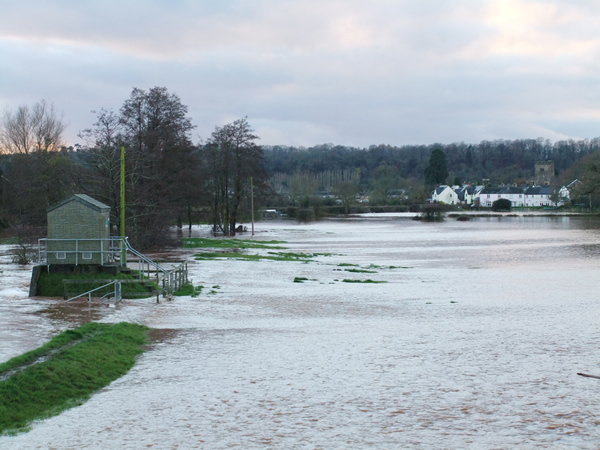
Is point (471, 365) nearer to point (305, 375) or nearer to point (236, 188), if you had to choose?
point (305, 375)

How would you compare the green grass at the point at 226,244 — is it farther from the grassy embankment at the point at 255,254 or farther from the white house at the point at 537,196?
the white house at the point at 537,196

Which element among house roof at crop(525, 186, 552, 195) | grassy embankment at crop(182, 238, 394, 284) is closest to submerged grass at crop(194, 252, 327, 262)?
grassy embankment at crop(182, 238, 394, 284)

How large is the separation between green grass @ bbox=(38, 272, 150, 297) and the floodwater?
4.18 ft

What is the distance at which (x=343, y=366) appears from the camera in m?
16.9

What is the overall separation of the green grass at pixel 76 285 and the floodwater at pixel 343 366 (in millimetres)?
1273

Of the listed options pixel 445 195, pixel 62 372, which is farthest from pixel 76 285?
pixel 445 195

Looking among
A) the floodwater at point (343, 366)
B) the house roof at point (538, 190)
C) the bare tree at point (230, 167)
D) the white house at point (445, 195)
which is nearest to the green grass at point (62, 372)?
the floodwater at point (343, 366)

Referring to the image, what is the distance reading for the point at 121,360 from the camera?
16938 millimetres

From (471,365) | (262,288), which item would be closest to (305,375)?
(471,365)

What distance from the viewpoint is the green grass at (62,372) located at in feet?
Answer: 41.9

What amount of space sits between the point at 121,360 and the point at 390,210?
152763mm

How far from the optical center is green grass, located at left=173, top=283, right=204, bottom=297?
94.2 ft

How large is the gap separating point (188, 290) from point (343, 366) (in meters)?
14.0

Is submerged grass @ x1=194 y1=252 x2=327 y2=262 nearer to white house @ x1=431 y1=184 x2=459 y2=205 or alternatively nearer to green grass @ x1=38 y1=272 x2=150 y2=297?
green grass @ x1=38 y1=272 x2=150 y2=297
